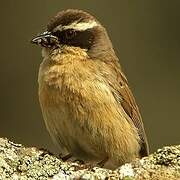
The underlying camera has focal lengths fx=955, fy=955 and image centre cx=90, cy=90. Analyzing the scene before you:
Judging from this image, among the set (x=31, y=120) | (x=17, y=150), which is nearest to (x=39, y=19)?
(x=31, y=120)

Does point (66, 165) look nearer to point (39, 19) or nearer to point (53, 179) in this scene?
point (53, 179)

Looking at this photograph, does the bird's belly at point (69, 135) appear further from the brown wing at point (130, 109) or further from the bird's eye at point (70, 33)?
the bird's eye at point (70, 33)

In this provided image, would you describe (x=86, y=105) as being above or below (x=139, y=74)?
above

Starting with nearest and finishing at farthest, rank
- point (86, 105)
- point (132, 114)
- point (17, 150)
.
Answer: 1. point (17, 150)
2. point (86, 105)
3. point (132, 114)

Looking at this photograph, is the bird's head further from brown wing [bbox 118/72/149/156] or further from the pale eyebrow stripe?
brown wing [bbox 118/72/149/156]

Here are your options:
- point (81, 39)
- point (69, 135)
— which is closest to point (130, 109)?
point (81, 39)

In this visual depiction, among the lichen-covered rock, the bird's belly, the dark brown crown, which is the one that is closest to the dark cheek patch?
the dark brown crown

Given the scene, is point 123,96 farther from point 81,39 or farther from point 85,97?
point 85,97
